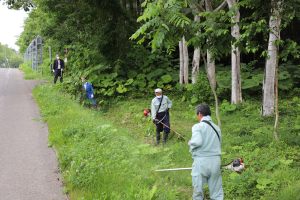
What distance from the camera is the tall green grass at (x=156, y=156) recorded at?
754 cm

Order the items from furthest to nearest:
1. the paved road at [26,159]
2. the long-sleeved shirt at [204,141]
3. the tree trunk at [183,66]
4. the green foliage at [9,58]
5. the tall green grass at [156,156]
Result: the green foliage at [9,58]
the tree trunk at [183,66]
the paved road at [26,159]
the tall green grass at [156,156]
the long-sleeved shirt at [204,141]

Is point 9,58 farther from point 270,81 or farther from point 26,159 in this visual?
point 26,159

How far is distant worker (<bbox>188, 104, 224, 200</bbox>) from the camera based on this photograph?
639 cm

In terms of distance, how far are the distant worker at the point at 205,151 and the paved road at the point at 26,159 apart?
2744 millimetres

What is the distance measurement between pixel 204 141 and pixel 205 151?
6.2 inches

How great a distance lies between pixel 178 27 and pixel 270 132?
4.45m

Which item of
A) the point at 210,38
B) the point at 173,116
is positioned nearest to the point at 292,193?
the point at 210,38

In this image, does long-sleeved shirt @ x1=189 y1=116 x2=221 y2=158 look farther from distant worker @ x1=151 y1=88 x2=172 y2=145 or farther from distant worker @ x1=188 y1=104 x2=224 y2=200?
distant worker @ x1=151 y1=88 x2=172 y2=145

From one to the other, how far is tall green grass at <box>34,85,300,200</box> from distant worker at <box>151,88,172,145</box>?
1.38 feet

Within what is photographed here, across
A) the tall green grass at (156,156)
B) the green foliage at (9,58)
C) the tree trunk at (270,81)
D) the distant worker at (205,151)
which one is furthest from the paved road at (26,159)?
the green foliage at (9,58)

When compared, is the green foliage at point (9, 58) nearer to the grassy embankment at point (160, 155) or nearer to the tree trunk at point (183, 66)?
the tree trunk at point (183, 66)

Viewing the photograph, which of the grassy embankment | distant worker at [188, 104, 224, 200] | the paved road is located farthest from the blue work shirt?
distant worker at [188, 104, 224, 200]

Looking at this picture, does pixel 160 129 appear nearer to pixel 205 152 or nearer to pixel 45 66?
pixel 205 152

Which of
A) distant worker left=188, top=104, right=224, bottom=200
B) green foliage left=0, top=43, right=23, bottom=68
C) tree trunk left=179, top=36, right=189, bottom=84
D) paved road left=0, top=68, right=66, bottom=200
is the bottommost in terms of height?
paved road left=0, top=68, right=66, bottom=200
